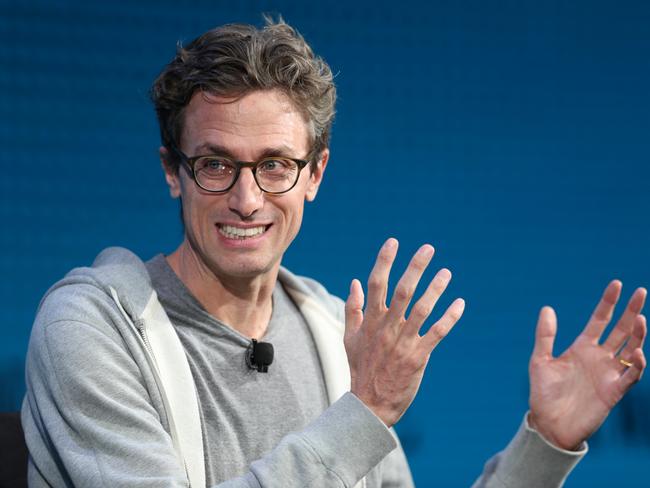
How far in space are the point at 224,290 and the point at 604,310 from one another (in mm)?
703

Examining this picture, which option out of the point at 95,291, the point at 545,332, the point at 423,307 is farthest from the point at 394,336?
the point at 95,291

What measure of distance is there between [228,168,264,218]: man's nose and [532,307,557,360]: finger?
540mm

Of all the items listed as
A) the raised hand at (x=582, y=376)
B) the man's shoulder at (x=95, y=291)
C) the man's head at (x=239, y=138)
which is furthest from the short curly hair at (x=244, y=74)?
the raised hand at (x=582, y=376)

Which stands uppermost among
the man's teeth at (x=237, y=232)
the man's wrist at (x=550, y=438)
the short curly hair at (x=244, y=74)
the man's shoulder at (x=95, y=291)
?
the short curly hair at (x=244, y=74)

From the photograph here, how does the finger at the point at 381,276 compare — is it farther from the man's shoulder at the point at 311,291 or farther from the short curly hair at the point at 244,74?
the man's shoulder at the point at 311,291

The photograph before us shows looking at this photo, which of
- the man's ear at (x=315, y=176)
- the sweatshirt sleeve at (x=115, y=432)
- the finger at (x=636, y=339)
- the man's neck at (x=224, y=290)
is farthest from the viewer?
the man's ear at (x=315, y=176)

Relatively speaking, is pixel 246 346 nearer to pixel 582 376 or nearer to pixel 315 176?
pixel 315 176

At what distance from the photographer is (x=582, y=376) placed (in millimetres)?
1580

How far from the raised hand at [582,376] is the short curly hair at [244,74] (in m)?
0.61

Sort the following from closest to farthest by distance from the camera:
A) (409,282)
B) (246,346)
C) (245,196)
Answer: (409,282) < (245,196) < (246,346)

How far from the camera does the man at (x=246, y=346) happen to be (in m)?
1.40

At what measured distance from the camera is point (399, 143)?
2.77m

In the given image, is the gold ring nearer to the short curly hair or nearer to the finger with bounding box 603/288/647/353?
the finger with bounding box 603/288/647/353

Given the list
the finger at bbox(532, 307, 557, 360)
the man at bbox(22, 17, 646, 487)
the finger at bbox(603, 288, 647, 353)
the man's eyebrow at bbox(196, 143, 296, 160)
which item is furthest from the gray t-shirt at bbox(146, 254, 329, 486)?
the finger at bbox(603, 288, 647, 353)
